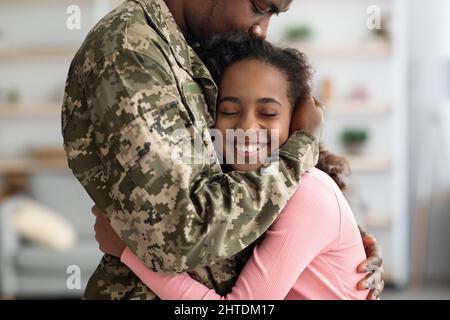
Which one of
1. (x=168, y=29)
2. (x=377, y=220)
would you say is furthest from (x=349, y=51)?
(x=168, y=29)

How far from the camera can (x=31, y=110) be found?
201 inches

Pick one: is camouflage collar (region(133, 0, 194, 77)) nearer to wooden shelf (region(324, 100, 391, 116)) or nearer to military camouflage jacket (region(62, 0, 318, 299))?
military camouflage jacket (region(62, 0, 318, 299))

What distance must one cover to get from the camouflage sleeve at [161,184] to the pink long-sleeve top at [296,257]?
71 mm

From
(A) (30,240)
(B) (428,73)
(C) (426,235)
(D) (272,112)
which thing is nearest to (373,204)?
(C) (426,235)

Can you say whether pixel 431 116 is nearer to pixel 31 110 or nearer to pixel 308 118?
pixel 31 110

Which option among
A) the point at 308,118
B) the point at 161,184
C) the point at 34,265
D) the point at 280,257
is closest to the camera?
the point at 161,184

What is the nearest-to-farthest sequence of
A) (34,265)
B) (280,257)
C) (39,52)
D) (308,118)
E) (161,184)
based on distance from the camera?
1. (161,184)
2. (280,257)
3. (308,118)
4. (34,265)
5. (39,52)

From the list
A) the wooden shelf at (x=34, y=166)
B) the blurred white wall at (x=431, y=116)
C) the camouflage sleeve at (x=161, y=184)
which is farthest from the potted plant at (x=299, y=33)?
the camouflage sleeve at (x=161, y=184)

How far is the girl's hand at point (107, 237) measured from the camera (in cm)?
125

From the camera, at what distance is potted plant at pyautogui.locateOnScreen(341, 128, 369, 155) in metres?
4.97

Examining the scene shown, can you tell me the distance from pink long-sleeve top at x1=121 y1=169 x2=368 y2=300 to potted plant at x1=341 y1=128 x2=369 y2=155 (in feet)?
12.2

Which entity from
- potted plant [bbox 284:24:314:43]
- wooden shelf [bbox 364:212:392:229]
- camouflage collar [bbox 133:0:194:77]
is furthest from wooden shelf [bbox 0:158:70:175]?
camouflage collar [bbox 133:0:194:77]

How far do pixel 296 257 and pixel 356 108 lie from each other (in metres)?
3.84

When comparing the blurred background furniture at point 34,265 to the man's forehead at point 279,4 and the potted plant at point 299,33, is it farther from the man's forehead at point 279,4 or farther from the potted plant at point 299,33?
the man's forehead at point 279,4
